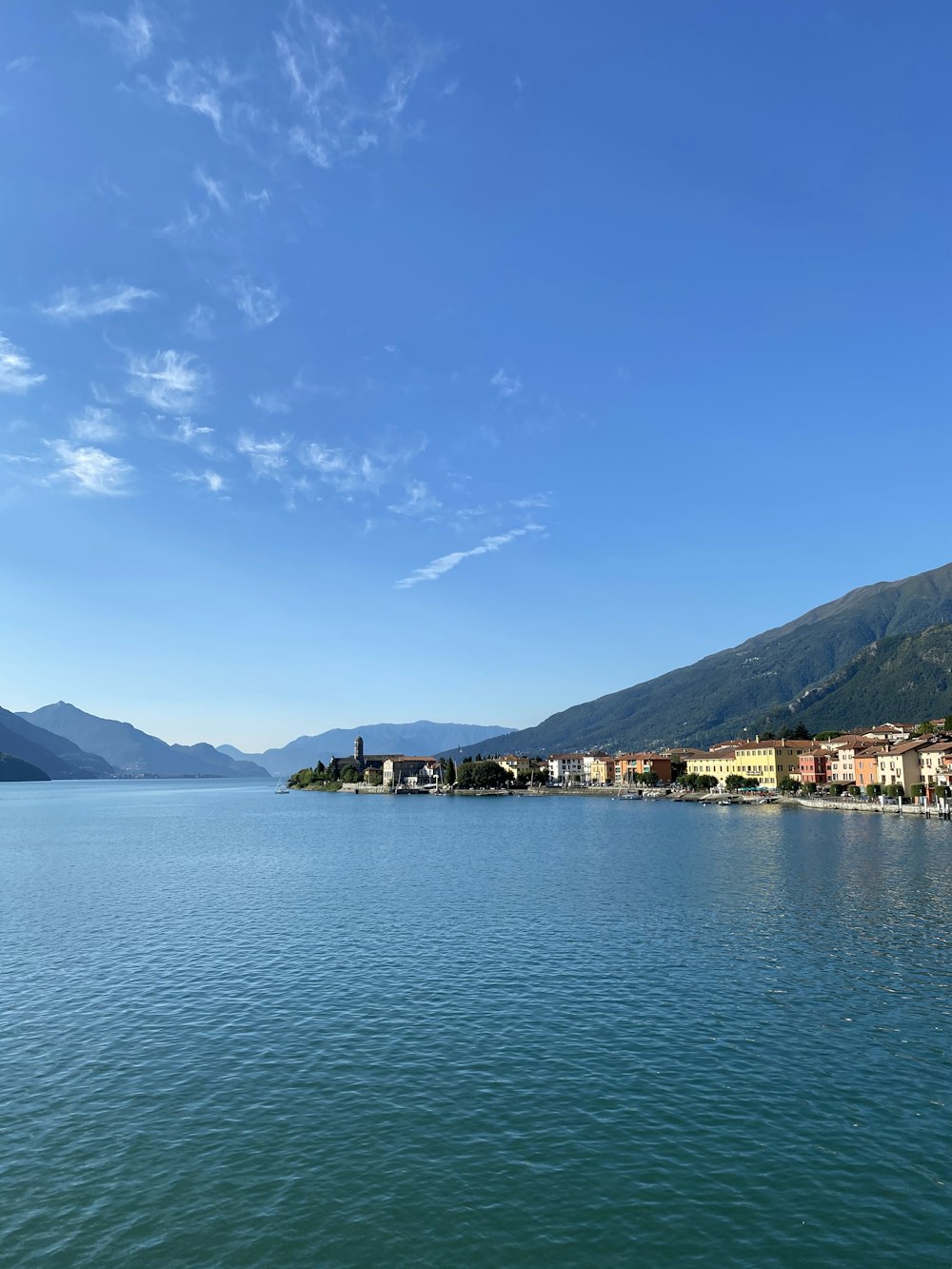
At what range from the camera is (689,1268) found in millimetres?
17812

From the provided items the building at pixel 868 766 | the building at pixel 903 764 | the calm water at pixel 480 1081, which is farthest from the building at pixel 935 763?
the calm water at pixel 480 1081

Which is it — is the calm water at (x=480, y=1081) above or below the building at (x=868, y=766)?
below

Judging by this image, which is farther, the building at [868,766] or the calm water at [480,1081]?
the building at [868,766]

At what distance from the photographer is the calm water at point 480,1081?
19500mm

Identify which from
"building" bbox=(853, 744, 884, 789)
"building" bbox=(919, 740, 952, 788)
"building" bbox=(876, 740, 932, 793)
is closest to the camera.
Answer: "building" bbox=(919, 740, 952, 788)

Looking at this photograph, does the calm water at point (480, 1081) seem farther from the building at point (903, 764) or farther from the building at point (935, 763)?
the building at point (903, 764)

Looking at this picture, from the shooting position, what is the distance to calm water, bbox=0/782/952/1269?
19500mm

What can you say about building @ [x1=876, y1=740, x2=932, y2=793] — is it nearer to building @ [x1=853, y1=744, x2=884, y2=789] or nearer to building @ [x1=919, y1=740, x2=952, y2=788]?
building @ [x1=919, y1=740, x2=952, y2=788]

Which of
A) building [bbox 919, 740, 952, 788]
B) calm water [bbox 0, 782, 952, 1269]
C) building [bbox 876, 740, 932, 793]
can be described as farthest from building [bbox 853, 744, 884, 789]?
calm water [bbox 0, 782, 952, 1269]

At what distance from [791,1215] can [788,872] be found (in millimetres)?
62305

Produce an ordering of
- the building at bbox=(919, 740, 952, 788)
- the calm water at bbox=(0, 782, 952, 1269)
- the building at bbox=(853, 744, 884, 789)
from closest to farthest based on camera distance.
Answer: the calm water at bbox=(0, 782, 952, 1269) < the building at bbox=(919, 740, 952, 788) < the building at bbox=(853, 744, 884, 789)

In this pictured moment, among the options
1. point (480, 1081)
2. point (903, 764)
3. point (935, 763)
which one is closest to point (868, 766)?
point (903, 764)

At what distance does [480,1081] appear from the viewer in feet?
92.6

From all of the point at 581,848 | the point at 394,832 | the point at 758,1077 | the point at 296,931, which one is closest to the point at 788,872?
the point at 581,848
